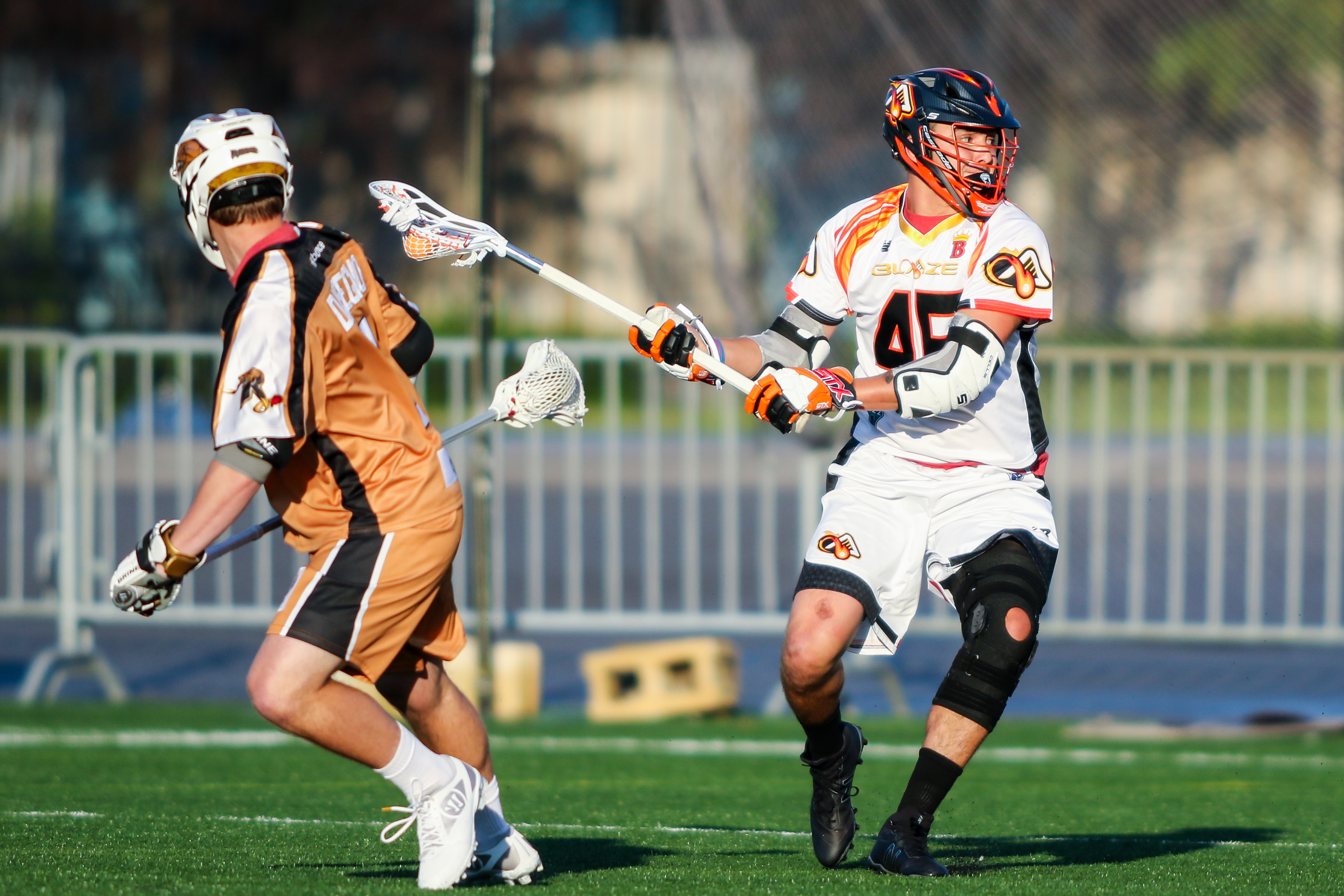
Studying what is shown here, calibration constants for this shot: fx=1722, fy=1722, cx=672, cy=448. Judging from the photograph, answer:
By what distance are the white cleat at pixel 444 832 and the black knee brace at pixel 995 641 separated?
4.13ft

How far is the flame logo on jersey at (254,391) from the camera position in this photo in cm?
363

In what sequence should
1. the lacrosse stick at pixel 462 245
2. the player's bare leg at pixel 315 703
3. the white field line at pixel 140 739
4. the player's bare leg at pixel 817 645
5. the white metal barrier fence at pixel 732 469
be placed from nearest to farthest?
1. the player's bare leg at pixel 315 703
2. the player's bare leg at pixel 817 645
3. the lacrosse stick at pixel 462 245
4. the white field line at pixel 140 739
5. the white metal barrier fence at pixel 732 469

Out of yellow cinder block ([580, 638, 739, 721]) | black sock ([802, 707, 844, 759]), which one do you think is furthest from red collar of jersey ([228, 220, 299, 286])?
yellow cinder block ([580, 638, 739, 721])

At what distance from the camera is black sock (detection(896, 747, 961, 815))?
4.29 m

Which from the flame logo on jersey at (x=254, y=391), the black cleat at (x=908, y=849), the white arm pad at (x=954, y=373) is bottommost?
the black cleat at (x=908, y=849)

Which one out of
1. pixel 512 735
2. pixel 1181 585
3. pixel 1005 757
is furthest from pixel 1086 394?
pixel 512 735

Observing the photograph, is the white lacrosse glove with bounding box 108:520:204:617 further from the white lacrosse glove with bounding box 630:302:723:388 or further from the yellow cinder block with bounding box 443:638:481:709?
the yellow cinder block with bounding box 443:638:481:709

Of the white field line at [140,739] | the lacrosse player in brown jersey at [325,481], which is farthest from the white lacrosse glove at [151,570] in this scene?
the white field line at [140,739]

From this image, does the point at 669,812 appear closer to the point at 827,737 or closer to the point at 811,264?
the point at 827,737

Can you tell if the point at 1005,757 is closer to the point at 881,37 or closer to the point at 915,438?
the point at 915,438

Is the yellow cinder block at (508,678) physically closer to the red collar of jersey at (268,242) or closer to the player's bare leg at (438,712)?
the player's bare leg at (438,712)

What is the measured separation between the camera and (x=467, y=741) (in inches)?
165

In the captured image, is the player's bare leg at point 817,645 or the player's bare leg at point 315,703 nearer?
the player's bare leg at point 315,703

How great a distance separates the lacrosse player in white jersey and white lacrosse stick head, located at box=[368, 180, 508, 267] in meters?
0.50
